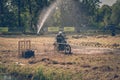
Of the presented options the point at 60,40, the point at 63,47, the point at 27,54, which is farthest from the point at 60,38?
the point at 27,54

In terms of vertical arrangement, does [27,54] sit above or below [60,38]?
below

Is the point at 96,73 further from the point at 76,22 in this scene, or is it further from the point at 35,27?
the point at 76,22

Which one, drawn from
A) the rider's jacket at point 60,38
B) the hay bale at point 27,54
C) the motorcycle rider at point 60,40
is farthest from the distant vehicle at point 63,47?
the hay bale at point 27,54

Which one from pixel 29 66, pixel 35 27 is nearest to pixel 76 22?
pixel 35 27

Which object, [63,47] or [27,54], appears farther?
[63,47]

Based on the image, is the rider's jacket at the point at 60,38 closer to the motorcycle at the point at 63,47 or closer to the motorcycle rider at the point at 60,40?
the motorcycle rider at the point at 60,40

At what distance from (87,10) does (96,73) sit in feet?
242

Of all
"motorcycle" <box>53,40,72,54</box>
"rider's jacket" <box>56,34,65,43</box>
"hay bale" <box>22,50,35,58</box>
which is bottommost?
"hay bale" <box>22,50,35,58</box>

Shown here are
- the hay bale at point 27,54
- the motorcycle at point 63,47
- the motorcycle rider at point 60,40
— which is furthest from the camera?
the motorcycle rider at point 60,40

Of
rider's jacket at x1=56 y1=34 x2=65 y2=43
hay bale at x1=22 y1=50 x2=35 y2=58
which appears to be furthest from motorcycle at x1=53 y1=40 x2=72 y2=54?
hay bale at x1=22 y1=50 x2=35 y2=58

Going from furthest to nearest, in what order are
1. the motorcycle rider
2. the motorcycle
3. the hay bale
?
the motorcycle rider < the motorcycle < the hay bale

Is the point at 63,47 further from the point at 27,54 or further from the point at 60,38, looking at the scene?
the point at 27,54

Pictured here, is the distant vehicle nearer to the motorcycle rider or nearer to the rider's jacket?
the motorcycle rider

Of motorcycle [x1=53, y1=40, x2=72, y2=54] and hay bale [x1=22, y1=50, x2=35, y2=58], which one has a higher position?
motorcycle [x1=53, y1=40, x2=72, y2=54]
